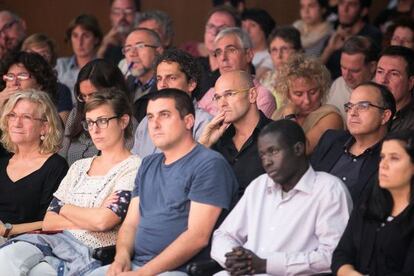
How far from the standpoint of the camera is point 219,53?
7.93m

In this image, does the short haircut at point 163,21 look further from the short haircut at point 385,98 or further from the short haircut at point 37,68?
the short haircut at point 385,98

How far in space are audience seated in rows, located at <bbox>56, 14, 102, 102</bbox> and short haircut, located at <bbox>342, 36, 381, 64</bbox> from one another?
252 centimetres

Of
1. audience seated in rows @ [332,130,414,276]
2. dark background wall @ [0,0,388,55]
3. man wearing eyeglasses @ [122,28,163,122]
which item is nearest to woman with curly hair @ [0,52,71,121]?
man wearing eyeglasses @ [122,28,163,122]

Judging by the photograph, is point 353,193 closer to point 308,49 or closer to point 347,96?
point 347,96

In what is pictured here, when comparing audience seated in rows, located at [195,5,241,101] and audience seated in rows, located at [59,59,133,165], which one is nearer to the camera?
audience seated in rows, located at [59,59,133,165]

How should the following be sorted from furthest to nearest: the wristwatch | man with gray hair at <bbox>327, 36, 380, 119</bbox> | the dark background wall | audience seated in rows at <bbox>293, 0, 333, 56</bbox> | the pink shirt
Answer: the dark background wall → audience seated in rows at <bbox>293, 0, 333, 56</bbox> → man with gray hair at <bbox>327, 36, 380, 119</bbox> → the pink shirt → the wristwatch

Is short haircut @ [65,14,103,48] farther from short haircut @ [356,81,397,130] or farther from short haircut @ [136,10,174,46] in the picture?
short haircut @ [356,81,397,130]

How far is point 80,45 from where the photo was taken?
9266 mm

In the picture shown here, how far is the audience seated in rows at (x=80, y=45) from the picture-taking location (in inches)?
365

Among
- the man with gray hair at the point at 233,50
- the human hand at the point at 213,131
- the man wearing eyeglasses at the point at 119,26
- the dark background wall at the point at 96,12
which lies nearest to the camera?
the human hand at the point at 213,131

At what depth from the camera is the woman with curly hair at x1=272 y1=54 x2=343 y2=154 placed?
6.85 metres

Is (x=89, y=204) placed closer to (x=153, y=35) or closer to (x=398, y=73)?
(x=398, y=73)

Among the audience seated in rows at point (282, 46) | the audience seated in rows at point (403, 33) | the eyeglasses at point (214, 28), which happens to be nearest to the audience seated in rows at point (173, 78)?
the audience seated in rows at point (282, 46)

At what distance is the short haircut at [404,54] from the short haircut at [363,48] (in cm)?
54
